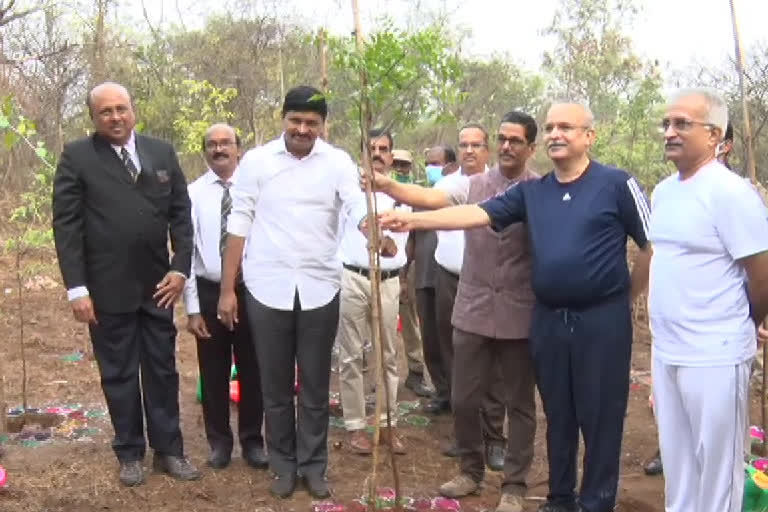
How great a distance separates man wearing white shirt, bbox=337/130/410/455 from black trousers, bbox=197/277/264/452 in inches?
24.9

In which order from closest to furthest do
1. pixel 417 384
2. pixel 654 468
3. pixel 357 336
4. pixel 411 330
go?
pixel 654 468, pixel 357 336, pixel 417 384, pixel 411 330

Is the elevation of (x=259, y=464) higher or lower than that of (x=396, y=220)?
lower

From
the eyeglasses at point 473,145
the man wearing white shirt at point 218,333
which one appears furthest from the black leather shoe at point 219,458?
the eyeglasses at point 473,145

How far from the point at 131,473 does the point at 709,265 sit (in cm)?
307

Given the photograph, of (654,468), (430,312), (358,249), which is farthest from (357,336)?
(654,468)

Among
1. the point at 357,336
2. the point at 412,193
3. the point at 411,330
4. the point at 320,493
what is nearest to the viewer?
the point at 412,193

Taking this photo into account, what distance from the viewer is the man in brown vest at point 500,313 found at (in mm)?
4059

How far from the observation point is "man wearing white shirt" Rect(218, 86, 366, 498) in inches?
166

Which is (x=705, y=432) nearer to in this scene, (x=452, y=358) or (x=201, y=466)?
(x=452, y=358)

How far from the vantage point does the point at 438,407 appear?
240 inches

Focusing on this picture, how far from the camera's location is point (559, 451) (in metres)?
3.89

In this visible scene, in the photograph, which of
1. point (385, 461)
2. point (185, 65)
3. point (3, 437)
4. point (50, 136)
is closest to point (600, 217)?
point (385, 461)

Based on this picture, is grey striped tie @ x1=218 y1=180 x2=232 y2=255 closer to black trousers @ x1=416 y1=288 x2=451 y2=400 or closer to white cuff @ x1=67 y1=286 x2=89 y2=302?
white cuff @ x1=67 y1=286 x2=89 y2=302

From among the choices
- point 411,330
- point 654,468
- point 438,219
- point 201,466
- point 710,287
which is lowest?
point 654,468
